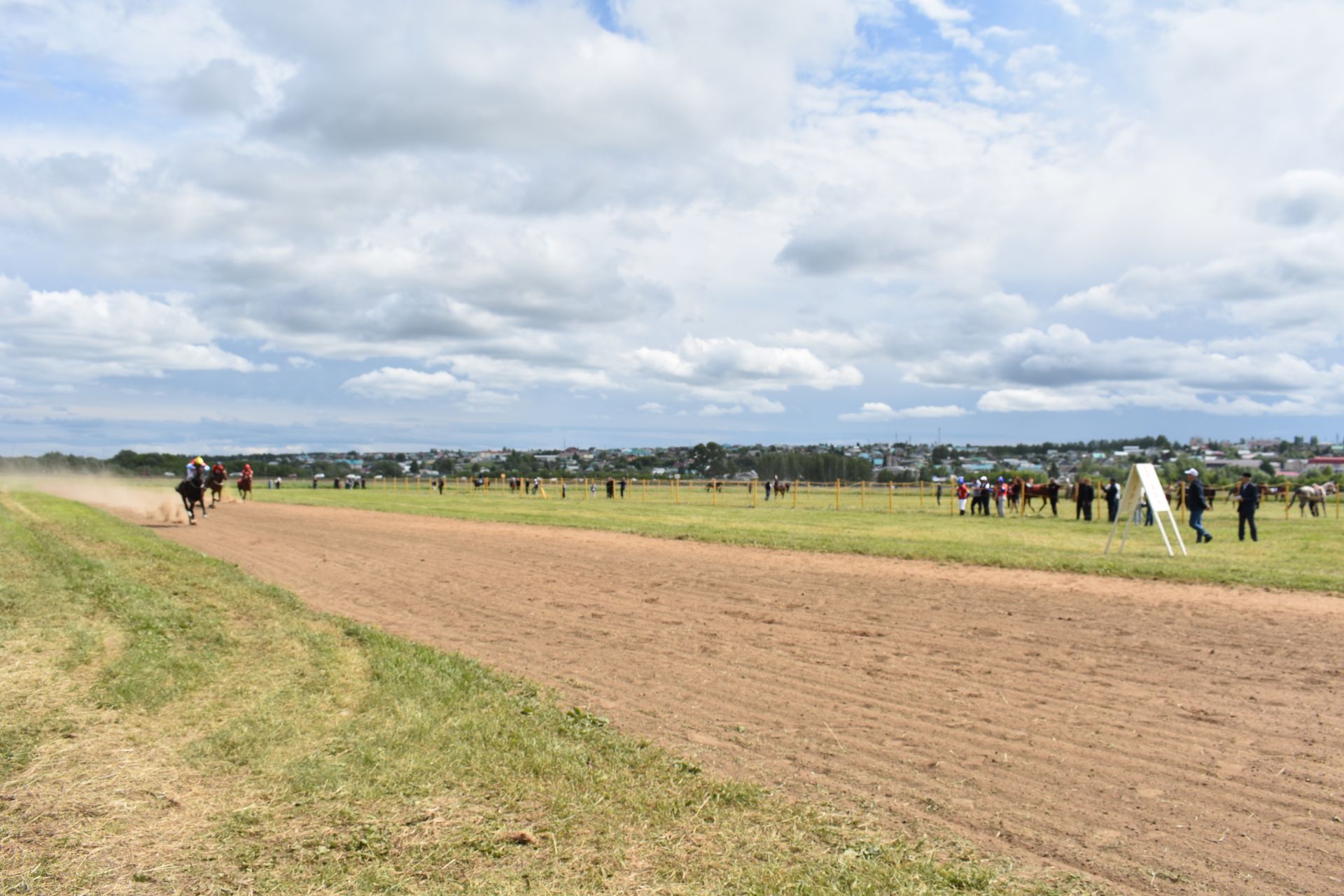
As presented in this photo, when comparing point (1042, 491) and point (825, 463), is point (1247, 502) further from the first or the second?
point (825, 463)

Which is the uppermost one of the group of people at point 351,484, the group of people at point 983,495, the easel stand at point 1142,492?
the easel stand at point 1142,492

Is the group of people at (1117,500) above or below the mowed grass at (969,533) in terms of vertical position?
above

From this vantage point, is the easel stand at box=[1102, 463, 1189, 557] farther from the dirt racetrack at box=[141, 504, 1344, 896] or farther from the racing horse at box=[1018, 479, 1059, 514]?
the racing horse at box=[1018, 479, 1059, 514]

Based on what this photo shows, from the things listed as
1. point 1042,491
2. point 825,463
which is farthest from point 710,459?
point 1042,491

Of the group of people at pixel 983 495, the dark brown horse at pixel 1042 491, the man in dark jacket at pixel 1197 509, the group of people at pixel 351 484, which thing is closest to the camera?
the man in dark jacket at pixel 1197 509

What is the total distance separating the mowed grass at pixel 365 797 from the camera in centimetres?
462

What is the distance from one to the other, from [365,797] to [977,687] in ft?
18.8

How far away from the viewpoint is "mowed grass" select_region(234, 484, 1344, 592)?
1716 centimetres

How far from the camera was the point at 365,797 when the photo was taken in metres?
5.55

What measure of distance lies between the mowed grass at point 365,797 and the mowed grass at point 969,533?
13056 mm

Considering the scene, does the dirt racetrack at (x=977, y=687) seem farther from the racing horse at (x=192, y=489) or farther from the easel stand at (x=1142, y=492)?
the racing horse at (x=192, y=489)

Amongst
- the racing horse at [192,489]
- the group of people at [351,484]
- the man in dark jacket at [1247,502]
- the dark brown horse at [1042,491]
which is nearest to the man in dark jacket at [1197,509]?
the man in dark jacket at [1247,502]

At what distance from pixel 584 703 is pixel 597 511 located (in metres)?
29.1

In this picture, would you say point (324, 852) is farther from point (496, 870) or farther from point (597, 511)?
point (597, 511)
